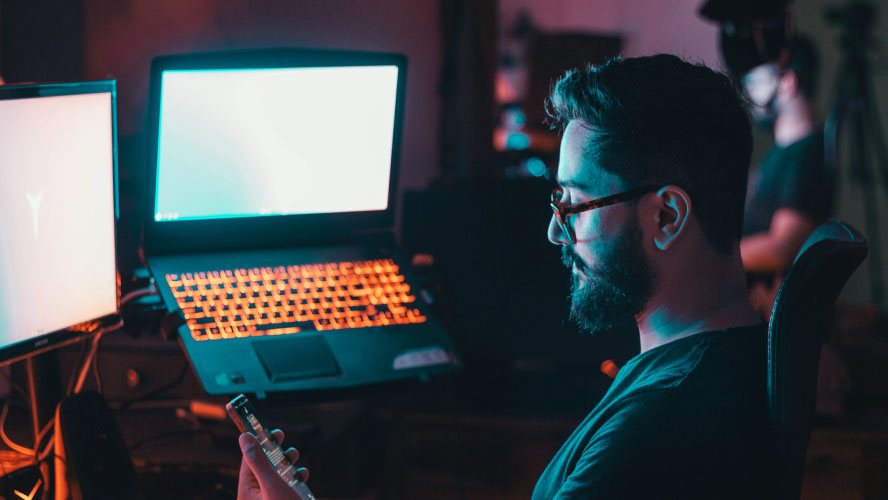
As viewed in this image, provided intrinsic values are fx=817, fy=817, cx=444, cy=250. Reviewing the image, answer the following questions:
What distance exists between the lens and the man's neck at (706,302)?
2.93ft

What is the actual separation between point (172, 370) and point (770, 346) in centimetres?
91

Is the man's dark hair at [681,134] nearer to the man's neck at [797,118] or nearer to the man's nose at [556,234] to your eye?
the man's nose at [556,234]

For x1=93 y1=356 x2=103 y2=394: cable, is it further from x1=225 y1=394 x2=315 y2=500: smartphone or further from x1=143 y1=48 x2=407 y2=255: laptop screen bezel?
x1=225 y1=394 x2=315 y2=500: smartphone

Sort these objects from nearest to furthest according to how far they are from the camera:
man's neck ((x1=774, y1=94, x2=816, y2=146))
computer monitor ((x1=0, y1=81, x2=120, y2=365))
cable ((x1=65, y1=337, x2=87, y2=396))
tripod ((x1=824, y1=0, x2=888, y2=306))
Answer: computer monitor ((x1=0, y1=81, x2=120, y2=365)) → cable ((x1=65, y1=337, x2=87, y2=396)) → man's neck ((x1=774, y1=94, x2=816, y2=146)) → tripod ((x1=824, y1=0, x2=888, y2=306))

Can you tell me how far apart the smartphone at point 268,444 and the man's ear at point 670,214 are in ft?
1.57

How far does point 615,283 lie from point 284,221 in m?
0.66

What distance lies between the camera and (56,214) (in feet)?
3.41

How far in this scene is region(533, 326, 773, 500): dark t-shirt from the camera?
76 centimetres

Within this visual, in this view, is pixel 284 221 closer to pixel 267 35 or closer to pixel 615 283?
pixel 267 35

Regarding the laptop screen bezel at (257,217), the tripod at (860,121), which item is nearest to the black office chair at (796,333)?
the laptop screen bezel at (257,217)

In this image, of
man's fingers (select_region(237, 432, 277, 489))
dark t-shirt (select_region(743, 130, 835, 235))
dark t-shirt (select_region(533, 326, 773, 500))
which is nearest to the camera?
dark t-shirt (select_region(533, 326, 773, 500))

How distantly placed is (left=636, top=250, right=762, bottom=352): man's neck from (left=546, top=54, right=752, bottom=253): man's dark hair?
3cm

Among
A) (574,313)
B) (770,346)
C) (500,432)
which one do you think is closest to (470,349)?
(500,432)

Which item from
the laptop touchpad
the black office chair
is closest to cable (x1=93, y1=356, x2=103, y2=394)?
the laptop touchpad
